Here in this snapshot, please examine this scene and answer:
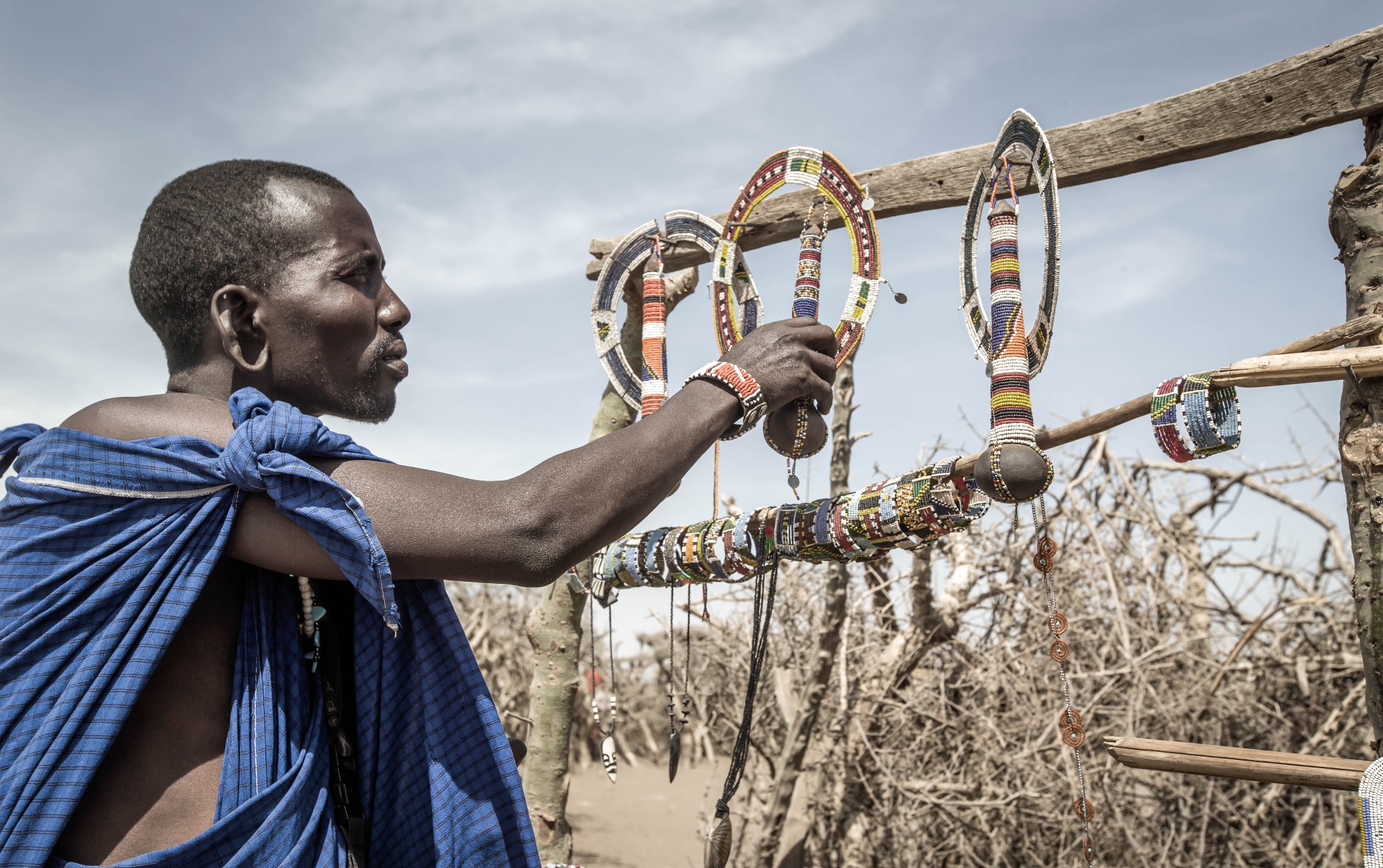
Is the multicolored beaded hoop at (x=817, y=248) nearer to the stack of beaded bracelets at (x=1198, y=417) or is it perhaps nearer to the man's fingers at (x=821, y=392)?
the man's fingers at (x=821, y=392)

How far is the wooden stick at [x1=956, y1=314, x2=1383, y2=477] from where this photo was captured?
221 centimetres

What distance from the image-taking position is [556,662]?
437 cm

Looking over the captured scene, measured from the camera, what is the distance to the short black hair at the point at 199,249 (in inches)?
60.2

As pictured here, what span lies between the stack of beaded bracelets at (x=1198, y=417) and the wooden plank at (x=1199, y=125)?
0.78 metres

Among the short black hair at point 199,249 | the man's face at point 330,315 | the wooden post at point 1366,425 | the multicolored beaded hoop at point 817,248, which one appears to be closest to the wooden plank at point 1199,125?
the wooden post at point 1366,425

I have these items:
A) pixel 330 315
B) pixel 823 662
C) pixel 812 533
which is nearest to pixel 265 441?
pixel 330 315

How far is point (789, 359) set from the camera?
1.84 m

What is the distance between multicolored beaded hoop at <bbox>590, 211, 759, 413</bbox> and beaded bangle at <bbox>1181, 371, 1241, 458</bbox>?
1.35 meters

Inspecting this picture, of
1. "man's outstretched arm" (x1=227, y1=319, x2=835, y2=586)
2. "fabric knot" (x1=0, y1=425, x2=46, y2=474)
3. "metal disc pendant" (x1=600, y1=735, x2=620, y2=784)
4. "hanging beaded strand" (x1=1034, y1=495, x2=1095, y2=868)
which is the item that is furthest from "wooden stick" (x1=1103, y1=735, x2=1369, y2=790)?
"fabric knot" (x1=0, y1=425, x2=46, y2=474)

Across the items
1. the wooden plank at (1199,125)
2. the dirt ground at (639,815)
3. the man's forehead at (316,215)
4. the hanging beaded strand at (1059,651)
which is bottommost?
the dirt ground at (639,815)

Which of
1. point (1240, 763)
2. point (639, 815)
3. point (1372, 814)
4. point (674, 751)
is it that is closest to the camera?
point (1372, 814)

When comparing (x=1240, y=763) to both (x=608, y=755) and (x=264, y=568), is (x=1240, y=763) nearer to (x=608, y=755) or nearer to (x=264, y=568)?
(x=608, y=755)

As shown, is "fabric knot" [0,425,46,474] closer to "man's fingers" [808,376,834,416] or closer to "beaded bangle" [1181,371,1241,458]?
"man's fingers" [808,376,834,416]

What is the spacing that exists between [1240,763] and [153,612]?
2414 mm
